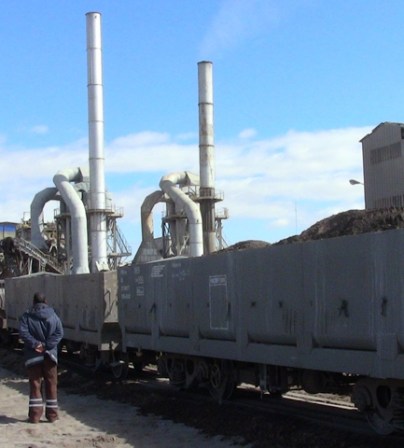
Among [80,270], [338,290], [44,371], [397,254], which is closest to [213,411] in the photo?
[44,371]

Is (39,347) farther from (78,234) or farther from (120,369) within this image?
(78,234)

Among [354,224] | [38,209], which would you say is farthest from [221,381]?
[38,209]

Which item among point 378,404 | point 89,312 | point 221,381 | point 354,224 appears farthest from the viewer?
point 354,224

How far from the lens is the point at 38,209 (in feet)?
187

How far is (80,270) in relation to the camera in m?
49.7

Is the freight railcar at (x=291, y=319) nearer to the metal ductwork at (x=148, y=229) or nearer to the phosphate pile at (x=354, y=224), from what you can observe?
the phosphate pile at (x=354, y=224)

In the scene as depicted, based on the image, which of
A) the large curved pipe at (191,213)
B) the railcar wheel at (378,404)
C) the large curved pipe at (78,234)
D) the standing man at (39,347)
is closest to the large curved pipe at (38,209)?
the large curved pipe at (78,234)

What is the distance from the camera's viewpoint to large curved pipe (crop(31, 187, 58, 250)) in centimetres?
5688

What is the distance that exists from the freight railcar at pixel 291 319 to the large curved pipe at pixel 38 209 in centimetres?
4519

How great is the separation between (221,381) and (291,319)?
2966 millimetres

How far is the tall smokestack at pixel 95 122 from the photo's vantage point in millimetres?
49719

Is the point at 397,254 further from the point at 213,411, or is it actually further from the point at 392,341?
the point at 213,411

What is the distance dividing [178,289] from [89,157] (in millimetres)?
39753

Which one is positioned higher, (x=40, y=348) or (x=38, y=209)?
(x=38, y=209)
